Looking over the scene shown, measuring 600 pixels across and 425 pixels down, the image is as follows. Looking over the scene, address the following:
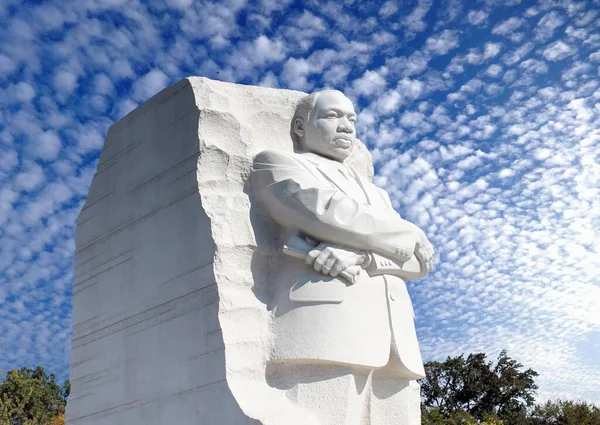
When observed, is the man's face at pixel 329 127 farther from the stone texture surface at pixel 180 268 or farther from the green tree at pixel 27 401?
the green tree at pixel 27 401

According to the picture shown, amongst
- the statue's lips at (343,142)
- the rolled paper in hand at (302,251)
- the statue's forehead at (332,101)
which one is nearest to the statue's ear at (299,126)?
the statue's forehead at (332,101)

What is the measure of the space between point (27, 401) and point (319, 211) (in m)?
23.0

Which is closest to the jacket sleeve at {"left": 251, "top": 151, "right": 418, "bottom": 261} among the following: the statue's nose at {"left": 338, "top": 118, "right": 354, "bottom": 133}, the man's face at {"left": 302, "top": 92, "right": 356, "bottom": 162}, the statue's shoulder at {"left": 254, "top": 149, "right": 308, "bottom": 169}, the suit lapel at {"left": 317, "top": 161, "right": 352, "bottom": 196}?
the statue's shoulder at {"left": 254, "top": 149, "right": 308, "bottom": 169}

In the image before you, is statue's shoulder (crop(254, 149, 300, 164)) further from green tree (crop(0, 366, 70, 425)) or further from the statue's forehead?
A: green tree (crop(0, 366, 70, 425))

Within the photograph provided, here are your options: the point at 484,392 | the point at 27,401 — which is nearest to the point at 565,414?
the point at 484,392

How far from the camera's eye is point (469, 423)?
22578mm

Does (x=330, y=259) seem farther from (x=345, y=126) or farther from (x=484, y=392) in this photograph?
(x=484, y=392)

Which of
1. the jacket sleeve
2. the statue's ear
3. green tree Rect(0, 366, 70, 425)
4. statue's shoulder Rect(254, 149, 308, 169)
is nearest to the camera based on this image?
the jacket sleeve

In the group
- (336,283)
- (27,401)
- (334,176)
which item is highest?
(27,401)

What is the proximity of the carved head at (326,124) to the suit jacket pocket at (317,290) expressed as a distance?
124 centimetres

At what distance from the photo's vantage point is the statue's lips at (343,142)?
18.0ft

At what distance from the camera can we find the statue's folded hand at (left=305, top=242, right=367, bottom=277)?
4668mm

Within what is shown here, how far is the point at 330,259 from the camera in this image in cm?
468

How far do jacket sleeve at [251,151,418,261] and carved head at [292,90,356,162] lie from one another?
47 cm
